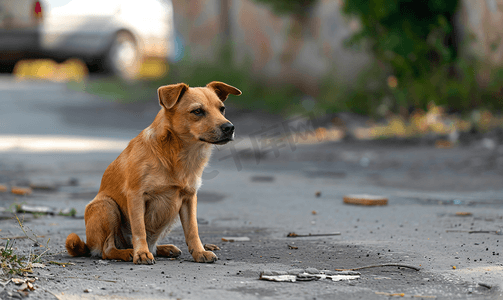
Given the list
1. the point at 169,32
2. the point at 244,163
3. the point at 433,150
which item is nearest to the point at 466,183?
the point at 433,150

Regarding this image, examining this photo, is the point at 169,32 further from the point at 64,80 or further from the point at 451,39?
the point at 451,39

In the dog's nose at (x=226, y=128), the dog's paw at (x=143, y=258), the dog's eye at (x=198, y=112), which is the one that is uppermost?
the dog's eye at (x=198, y=112)

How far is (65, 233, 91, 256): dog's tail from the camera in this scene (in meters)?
4.05

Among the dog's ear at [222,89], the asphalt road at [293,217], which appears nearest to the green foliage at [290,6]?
the asphalt road at [293,217]

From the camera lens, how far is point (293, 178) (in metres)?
8.03

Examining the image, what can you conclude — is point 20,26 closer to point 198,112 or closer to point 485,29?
point 485,29

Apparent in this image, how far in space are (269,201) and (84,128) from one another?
7.26 meters

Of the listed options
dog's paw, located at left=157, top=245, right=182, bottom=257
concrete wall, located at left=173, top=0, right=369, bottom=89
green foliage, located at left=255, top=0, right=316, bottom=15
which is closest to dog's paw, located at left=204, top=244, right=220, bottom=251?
dog's paw, located at left=157, top=245, right=182, bottom=257

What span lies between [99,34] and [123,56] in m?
1.29

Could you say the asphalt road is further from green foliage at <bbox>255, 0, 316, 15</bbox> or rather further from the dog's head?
green foliage at <bbox>255, 0, 316, 15</bbox>

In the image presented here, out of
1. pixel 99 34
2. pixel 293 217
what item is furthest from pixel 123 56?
pixel 293 217

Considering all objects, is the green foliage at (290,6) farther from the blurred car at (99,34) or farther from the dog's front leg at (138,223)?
the dog's front leg at (138,223)

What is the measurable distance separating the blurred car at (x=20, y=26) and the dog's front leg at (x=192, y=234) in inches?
514

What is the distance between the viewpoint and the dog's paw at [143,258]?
152 inches
